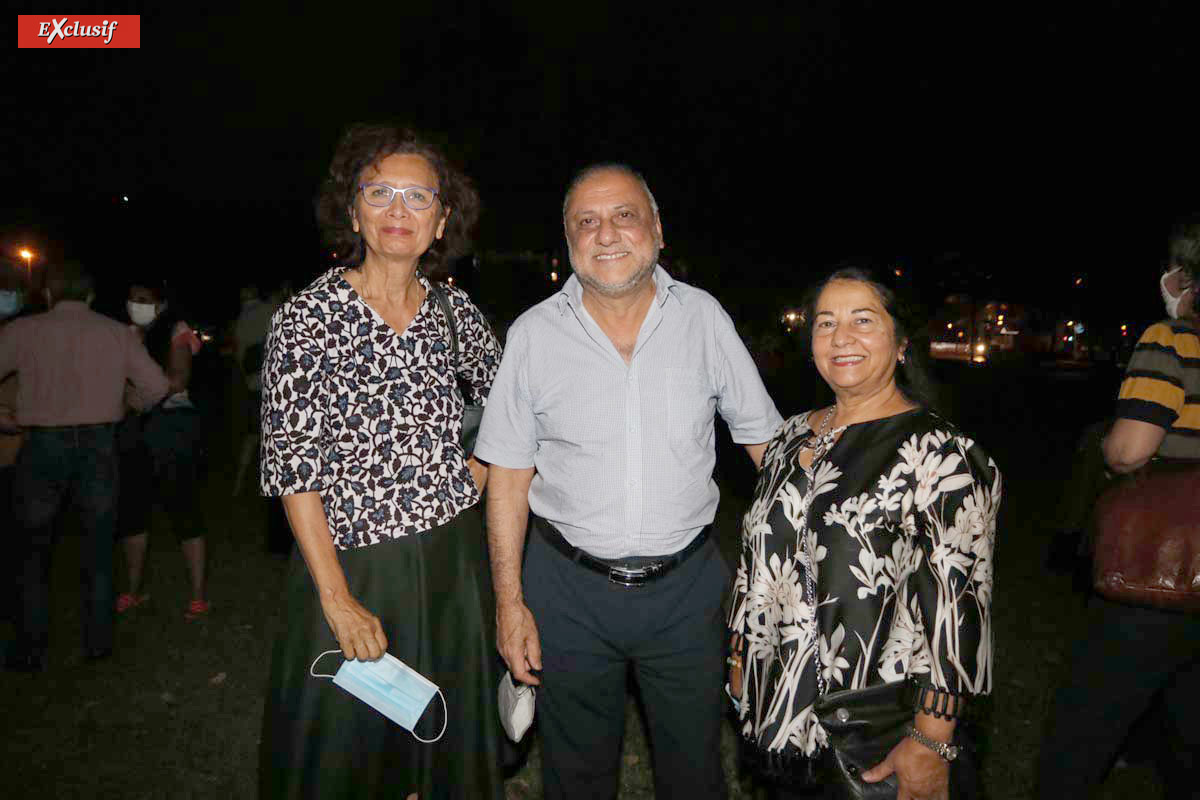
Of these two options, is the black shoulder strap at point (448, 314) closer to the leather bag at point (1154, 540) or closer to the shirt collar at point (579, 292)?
the shirt collar at point (579, 292)

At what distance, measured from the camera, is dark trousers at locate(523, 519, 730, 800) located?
2596mm

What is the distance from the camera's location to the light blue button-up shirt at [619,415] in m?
2.55

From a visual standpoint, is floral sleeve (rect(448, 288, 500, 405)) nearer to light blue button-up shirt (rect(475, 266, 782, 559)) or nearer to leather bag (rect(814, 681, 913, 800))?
light blue button-up shirt (rect(475, 266, 782, 559))

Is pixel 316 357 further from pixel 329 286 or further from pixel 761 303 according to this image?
pixel 761 303

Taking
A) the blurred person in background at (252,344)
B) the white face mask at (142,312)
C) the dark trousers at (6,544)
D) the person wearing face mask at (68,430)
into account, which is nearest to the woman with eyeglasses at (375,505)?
the person wearing face mask at (68,430)

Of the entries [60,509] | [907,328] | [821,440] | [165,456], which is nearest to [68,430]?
[60,509]

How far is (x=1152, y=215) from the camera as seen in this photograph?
1766cm

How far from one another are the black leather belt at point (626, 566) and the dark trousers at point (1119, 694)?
55.3 inches

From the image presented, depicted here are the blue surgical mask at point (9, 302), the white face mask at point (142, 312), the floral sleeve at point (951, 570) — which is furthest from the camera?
the blue surgical mask at point (9, 302)

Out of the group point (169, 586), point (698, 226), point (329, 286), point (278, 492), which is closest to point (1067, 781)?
point (278, 492)

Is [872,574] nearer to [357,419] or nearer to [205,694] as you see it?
[357,419]

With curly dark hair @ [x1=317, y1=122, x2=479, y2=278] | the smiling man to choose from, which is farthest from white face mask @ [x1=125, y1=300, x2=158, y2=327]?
the smiling man

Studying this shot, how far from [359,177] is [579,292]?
0.83 metres

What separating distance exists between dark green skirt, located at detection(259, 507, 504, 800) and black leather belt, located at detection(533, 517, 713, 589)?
0.29 m
